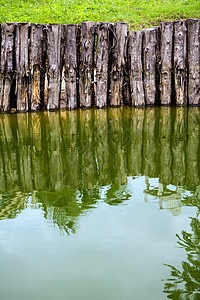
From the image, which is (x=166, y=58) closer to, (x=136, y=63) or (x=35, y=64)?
(x=136, y=63)

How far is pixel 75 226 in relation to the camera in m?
3.64

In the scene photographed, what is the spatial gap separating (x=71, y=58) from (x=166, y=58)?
1.92 metres

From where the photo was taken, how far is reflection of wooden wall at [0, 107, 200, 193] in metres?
4.93

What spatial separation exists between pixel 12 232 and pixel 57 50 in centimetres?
580

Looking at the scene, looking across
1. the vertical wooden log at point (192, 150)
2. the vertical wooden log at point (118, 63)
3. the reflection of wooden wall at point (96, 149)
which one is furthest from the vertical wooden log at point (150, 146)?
the vertical wooden log at point (118, 63)

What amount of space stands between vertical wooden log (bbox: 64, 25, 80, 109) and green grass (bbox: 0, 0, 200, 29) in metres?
2.48

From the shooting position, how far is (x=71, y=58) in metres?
8.83

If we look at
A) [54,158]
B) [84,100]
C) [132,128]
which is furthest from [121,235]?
[84,100]

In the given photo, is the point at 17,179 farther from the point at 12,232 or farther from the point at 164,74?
the point at 164,74

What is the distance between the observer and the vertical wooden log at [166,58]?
28.7 ft

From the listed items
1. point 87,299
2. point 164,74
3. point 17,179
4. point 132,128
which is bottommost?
point 87,299

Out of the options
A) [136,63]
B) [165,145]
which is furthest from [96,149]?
[136,63]

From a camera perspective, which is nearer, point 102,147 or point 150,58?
point 102,147

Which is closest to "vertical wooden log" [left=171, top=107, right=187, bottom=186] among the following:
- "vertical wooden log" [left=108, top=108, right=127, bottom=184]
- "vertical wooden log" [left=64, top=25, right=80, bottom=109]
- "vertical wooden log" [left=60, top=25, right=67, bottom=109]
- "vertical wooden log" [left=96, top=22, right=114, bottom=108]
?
"vertical wooden log" [left=108, top=108, right=127, bottom=184]
